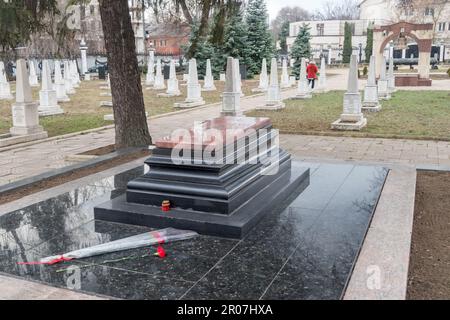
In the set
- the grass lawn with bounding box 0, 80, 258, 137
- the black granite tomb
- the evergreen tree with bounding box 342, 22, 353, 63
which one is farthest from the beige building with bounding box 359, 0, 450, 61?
the black granite tomb

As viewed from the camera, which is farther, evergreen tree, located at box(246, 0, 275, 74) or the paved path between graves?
evergreen tree, located at box(246, 0, 275, 74)

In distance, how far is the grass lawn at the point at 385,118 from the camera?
11.1m

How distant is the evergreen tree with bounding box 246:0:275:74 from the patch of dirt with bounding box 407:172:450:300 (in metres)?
29.4

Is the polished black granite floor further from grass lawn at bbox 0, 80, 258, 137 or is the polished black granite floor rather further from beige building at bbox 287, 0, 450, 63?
beige building at bbox 287, 0, 450, 63

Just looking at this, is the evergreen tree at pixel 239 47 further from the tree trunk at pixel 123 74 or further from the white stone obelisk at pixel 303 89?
the tree trunk at pixel 123 74

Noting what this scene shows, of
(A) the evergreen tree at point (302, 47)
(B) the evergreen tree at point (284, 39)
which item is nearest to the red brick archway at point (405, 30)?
(A) the evergreen tree at point (302, 47)

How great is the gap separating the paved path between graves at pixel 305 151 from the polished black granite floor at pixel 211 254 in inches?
122

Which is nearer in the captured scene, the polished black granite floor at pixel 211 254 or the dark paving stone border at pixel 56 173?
the polished black granite floor at pixel 211 254

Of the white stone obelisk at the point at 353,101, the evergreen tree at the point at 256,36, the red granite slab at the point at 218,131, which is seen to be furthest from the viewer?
the evergreen tree at the point at 256,36

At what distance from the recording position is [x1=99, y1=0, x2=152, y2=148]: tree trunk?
8023 millimetres

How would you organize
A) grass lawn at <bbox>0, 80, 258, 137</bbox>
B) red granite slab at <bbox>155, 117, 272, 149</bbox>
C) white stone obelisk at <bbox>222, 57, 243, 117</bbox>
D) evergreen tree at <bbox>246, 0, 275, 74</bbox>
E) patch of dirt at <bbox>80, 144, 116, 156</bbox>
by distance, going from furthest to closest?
1. evergreen tree at <bbox>246, 0, 275, 74</bbox>
2. grass lawn at <bbox>0, 80, 258, 137</bbox>
3. white stone obelisk at <bbox>222, 57, 243, 117</bbox>
4. patch of dirt at <bbox>80, 144, 116, 156</bbox>
5. red granite slab at <bbox>155, 117, 272, 149</bbox>

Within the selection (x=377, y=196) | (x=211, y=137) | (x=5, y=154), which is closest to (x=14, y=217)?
(x=211, y=137)
